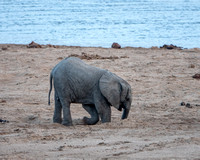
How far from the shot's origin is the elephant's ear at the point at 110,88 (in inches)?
322

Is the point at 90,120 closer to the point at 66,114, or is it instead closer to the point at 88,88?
the point at 66,114

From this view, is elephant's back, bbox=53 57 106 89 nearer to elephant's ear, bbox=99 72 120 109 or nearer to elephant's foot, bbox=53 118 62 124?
elephant's ear, bbox=99 72 120 109

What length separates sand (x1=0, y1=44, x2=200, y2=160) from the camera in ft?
19.3

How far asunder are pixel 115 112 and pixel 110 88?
1468 millimetres

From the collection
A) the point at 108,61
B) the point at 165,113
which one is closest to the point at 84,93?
the point at 165,113

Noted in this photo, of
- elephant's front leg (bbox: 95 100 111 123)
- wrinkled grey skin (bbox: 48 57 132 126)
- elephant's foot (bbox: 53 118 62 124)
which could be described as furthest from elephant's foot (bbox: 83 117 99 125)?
elephant's foot (bbox: 53 118 62 124)

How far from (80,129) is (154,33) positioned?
19.7 meters

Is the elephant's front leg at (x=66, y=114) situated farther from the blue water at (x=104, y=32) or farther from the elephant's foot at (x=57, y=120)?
the blue water at (x=104, y=32)

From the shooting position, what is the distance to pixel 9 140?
21.4 feet

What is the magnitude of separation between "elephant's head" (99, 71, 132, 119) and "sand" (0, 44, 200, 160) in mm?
317

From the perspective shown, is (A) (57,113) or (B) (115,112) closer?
(A) (57,113)

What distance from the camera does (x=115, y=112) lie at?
9.58m

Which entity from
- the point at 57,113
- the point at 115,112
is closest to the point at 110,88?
the point at 57,113

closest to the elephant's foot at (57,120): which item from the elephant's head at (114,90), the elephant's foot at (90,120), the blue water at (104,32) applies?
the elephant's foot at (90,120)
